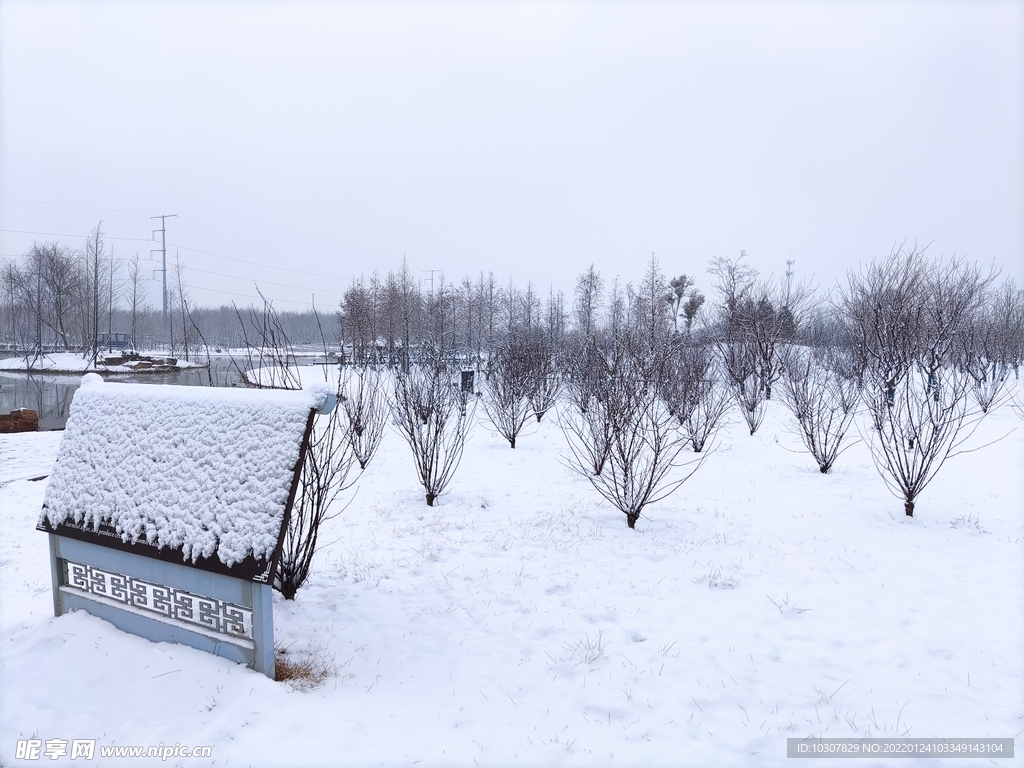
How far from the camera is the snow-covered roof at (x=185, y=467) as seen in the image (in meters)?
2.91

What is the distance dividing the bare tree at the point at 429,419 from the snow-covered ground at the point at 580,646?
763 millimetres

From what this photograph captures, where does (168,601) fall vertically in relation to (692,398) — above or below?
below

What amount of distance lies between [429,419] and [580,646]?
4.41 metres

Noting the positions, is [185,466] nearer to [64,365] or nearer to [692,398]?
[692,398]

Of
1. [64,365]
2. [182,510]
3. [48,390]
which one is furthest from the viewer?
[64,365]

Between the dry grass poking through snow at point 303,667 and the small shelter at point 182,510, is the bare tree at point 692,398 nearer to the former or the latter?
the dry grass poking through snow at point 303,667

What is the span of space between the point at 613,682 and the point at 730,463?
23.3 ft

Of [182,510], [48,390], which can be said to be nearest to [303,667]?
[182,510]

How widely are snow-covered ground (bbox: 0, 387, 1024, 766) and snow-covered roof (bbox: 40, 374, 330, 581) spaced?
658 millimetres

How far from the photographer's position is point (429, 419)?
295 inches

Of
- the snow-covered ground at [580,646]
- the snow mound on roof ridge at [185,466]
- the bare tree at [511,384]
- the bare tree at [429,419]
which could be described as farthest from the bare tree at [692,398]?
the snow mound on roof ridge at [185,466]

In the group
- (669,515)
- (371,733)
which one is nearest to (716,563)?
Answer: (669,515)

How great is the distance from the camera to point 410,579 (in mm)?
4625

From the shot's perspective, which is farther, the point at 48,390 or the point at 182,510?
the point at 48,390
